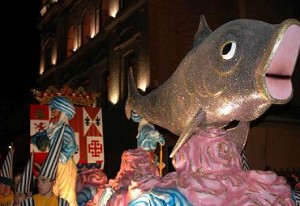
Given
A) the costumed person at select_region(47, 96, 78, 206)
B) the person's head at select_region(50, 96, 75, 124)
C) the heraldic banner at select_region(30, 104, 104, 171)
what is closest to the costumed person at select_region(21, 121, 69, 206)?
the costumed person at select_region(47, 96, 78, 206)

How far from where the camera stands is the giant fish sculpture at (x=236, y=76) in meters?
1.98

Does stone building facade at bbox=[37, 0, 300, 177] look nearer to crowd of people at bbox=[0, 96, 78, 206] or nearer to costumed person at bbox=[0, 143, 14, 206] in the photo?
costumed person at bbox=[0, 143, 14, 206]

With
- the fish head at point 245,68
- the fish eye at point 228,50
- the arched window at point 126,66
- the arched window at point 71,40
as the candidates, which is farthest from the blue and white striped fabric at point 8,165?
the arched window at point 71,40

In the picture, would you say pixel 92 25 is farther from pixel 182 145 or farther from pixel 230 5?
pixel 182 145

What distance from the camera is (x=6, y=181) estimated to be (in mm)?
5742

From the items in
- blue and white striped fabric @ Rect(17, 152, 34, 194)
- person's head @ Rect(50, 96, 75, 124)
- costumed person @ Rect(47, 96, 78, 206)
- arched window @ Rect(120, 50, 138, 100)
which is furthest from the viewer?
arched window @ Rect(120, 50, 138, 100)

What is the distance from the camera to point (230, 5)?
15.3 meters

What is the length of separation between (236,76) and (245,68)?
6 cm

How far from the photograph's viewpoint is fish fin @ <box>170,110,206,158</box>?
7.26ft

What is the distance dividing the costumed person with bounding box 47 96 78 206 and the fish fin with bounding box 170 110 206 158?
6.81 ft

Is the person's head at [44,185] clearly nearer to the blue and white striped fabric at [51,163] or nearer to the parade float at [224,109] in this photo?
the blue and white striped fabric at [51,163]

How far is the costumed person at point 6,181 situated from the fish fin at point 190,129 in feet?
10.5

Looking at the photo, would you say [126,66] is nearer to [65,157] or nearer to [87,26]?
[87,26]

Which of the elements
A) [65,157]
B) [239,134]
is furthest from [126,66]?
[239,134]
